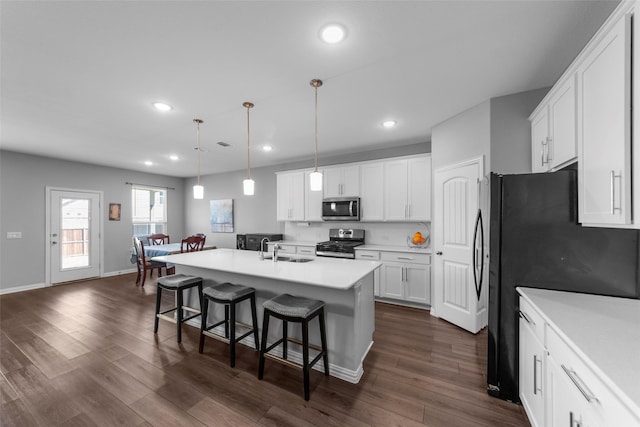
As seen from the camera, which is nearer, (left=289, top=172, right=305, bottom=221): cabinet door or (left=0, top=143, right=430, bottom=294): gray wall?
(left=0, top=143, right=430, bottom=294): gray wall

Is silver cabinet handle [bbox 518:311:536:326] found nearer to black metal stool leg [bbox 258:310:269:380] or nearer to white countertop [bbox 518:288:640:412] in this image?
white countertop [bbox 518:288:640:412]

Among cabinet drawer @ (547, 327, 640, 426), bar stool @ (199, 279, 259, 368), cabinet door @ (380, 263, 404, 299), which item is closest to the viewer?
cabinet drawer @ (547, 327, 640, 426)

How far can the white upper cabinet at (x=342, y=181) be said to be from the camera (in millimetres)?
4520

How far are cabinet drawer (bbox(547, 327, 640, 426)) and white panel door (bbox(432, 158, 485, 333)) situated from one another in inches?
70.8

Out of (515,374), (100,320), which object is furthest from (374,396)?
(100,320)

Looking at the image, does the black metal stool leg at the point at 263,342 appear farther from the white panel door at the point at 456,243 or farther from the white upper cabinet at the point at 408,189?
the white upper cabinet at the point at 408,189

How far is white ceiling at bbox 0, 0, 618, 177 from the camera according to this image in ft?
5.09

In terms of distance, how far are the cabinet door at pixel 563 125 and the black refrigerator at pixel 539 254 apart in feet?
0.62

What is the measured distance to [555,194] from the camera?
174cm

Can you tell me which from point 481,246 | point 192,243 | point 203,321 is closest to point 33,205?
point 192,243

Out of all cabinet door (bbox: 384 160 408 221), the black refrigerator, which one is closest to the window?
cabinet door (bbox: 384 160 408 221)

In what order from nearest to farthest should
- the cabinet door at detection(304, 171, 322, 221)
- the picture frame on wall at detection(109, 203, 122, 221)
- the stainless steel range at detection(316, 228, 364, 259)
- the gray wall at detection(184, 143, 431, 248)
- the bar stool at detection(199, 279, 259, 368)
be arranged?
the bar stool at detection(199, 279, 259, 368)
the stainless steel range at detection(316, 228, 364, 259)
the cabinet door at detection(304, 171, 322, 221)
the gray wall at detection(184, 143, 431, 248)
the picture frame on wall at detection(109, 203, 122, 221)

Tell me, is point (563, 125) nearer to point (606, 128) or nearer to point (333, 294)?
point (606, 128)

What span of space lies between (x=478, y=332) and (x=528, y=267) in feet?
5.17
